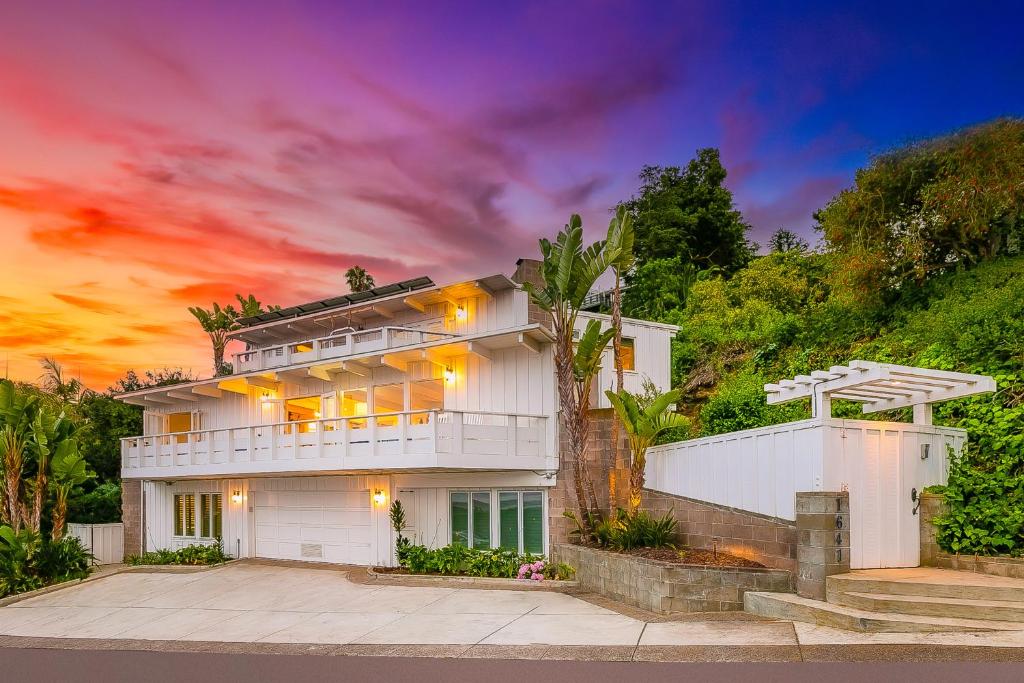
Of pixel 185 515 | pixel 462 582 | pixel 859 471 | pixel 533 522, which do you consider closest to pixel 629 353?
pixel 533 522

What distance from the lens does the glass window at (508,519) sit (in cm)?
1803

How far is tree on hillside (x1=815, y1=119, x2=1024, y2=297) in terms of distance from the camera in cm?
1770

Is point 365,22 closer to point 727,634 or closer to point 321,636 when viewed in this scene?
point 321,636

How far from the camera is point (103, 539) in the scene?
2472cm

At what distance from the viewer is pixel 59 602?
686 inches

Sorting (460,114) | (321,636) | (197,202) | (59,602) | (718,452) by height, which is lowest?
(59,602)

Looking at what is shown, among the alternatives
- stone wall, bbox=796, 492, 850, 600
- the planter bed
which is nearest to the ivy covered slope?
stone wall, bbox=796, 492, 850, 600

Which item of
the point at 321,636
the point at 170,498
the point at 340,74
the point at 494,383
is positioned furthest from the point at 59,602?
the point at 340,74

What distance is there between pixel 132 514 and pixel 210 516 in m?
3.15

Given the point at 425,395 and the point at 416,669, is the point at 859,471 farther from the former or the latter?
the point at 425,395

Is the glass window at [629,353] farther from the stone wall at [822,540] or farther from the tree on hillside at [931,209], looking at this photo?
the stone wall at [822,540]

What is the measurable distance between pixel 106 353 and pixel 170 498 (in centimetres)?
938

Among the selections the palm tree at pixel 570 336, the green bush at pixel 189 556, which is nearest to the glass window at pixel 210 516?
the green bush at pixel 189 556

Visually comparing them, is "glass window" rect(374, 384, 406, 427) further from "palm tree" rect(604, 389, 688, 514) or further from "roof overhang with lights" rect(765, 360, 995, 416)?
"roof overhang with lights" rect(765, 360, 995, 416)
